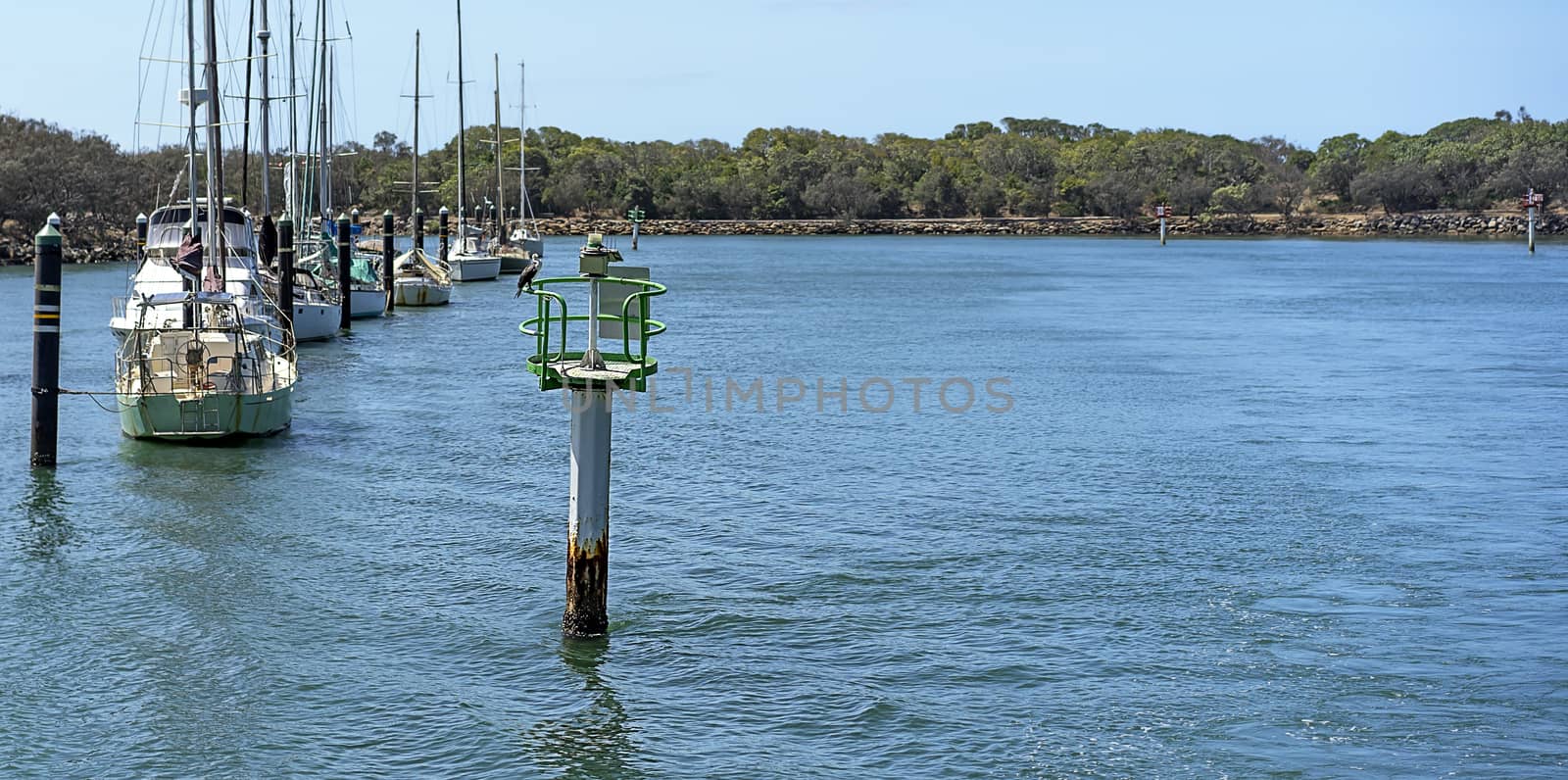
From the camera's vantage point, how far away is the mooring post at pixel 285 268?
4259 cm

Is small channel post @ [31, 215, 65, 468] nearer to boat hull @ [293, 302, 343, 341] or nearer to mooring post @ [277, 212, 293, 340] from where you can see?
mooring post @ [277, 212, 293, 340]

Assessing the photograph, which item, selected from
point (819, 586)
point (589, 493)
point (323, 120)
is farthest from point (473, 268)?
point (589, 493)

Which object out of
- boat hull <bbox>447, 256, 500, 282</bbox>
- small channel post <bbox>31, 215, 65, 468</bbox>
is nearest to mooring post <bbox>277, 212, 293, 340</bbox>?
small channel post <bbox>31, 215, 65, 468</bbox>

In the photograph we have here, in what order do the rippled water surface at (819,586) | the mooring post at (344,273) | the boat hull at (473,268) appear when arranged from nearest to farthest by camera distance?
the rippled water surface at (819,586) < the mooring post at (344,273) < the boat hull at (473,268)

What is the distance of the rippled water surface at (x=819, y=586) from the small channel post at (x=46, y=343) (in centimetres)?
60

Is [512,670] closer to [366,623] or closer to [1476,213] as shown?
[366,623]

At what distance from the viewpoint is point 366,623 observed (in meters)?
17.5

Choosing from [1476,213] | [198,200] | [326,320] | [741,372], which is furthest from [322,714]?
[1476,213]

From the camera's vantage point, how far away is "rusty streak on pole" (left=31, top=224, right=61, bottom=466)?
2305cm

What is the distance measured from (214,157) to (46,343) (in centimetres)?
797

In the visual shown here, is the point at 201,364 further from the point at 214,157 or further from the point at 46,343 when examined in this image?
the point at 214,157

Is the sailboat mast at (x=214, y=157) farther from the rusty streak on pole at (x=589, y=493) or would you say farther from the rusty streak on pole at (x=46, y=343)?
the rusty streak on pole at (x=589, y=493)

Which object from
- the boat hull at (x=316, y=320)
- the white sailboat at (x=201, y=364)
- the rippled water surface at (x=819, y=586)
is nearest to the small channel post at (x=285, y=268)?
the boat hull at (x=316, y=320)

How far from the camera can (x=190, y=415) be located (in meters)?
26.8
